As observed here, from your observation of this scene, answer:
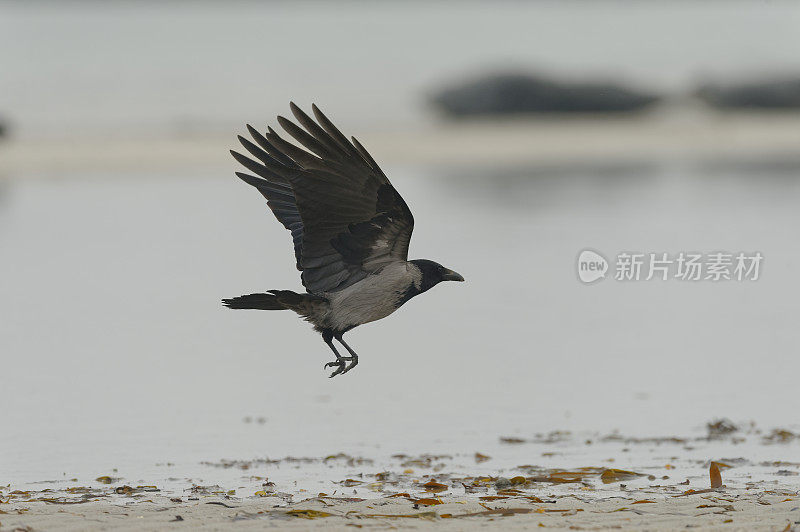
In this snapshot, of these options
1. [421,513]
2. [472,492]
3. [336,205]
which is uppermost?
[336,205]

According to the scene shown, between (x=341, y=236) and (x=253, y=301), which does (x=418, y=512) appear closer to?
(x=253, y=301)

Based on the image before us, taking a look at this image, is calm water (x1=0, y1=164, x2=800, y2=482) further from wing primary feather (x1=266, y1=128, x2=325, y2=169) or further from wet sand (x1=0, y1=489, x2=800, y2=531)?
wing primary feather (x1=266, y1=128, x2=325, y2=169)

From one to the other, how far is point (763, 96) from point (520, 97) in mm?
7246

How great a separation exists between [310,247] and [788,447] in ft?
12.6

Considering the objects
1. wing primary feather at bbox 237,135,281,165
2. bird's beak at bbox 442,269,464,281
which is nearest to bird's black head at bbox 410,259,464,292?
bird's beak at bbox 442,269,464,281

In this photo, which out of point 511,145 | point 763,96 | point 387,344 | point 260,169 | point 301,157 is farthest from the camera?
point 763,96

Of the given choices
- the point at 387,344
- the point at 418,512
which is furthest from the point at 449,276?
the point at 387,344

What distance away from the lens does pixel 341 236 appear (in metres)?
8.29

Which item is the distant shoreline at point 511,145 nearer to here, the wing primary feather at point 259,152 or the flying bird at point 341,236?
the wing primary feather at point 259,152

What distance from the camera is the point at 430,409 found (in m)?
11.0

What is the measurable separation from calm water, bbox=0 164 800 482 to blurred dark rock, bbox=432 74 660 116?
15661 mm

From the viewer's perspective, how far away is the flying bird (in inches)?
316

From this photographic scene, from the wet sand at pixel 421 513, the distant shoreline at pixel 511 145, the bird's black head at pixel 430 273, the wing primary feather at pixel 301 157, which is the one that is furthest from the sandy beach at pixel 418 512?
the distant shoreline at pixel 511 145

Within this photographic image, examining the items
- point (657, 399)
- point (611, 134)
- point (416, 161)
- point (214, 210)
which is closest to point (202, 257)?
point (214, 210)
